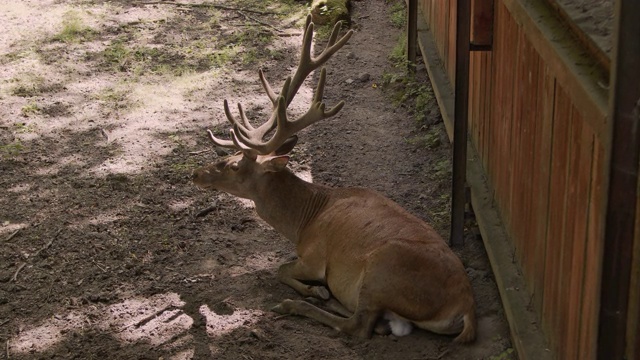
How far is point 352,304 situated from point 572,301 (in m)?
1.87

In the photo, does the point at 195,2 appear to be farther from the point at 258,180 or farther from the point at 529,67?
the point at 529,67

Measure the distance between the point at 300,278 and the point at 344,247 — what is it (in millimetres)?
442

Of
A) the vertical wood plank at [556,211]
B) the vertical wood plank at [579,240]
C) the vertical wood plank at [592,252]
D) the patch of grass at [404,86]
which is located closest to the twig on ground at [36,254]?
the patch of grass at [404,86]

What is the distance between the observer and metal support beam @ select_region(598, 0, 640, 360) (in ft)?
10.0

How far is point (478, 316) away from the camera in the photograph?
5648 millimetres

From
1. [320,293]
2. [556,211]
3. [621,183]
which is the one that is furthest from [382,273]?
[621,183]

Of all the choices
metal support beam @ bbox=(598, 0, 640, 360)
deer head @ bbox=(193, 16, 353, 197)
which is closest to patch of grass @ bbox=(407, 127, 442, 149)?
deer head @ bbox=(193, 16, 353, 197)

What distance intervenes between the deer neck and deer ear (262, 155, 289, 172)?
0.28ft

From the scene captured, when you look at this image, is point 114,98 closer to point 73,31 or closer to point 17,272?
point 73,31

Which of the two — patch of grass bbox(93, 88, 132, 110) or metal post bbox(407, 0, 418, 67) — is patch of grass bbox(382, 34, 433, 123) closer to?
metal post bbox(407, 0, 418, 67)

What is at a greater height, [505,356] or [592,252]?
[592,252]

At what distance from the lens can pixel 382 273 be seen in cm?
557

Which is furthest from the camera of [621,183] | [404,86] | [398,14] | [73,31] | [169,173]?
[398,14]

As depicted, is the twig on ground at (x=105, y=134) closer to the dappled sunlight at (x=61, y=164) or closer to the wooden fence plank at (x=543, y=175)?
the dappled sunlight at (x=61, y=164)
